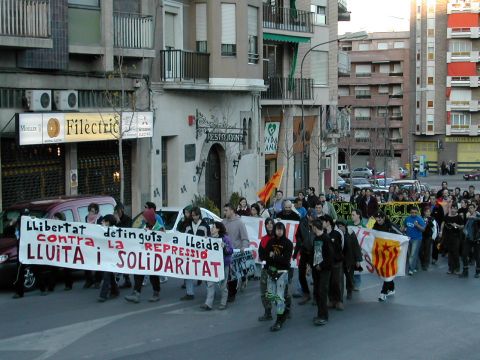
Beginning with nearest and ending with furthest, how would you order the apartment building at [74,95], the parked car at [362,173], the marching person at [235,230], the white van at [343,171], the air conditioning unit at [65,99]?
the marching person at [235,230], the apartment building at [74,95], the air conditioning unit at [65,99], the parked car at [362,173], the white van at [343,171]

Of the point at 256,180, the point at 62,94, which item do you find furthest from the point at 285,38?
the point at 62,94

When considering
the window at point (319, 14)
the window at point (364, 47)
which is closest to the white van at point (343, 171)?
the window at point (364, 47)

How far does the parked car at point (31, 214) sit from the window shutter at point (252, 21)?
50.3 ft

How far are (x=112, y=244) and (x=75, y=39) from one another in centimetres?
1015

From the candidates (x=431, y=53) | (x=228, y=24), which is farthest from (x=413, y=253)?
(x=431, y=53)

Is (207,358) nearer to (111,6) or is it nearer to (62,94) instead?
(62,94)

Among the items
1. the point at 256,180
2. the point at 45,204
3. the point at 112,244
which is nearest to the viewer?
the point at 112,244

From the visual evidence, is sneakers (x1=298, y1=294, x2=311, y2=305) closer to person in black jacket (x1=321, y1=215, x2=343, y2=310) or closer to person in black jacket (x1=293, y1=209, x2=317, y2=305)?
person in black jacket (x1=293, y1=209, x2=317, y2=305)

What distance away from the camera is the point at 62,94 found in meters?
23.2

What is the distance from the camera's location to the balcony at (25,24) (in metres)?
21.1

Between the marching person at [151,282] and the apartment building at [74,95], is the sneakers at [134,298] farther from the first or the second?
the apartment building at [74,95]

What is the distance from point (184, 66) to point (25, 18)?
7.90 metres

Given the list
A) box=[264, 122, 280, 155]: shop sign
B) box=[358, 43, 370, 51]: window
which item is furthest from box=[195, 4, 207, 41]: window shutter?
box=[358, 43, 370, 51]: window

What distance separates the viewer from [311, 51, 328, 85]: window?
43.1m
